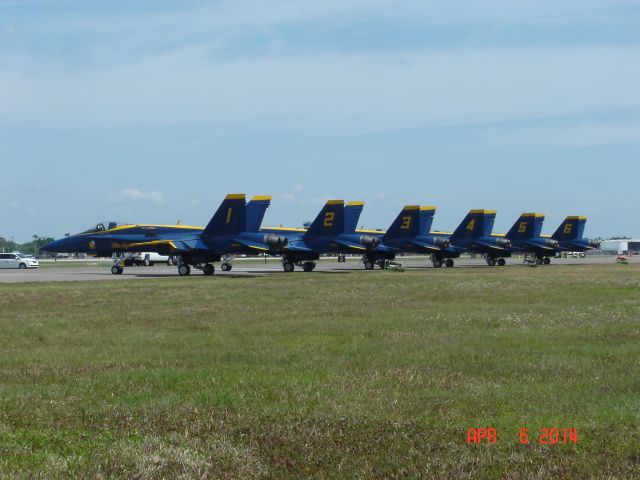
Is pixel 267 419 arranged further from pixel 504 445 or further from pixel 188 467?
pixel 504 445

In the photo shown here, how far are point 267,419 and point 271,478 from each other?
202 centimetres

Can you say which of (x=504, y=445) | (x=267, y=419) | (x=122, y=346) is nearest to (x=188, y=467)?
(x=267, y=419)

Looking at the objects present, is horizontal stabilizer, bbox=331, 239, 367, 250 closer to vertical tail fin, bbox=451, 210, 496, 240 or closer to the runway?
the runway

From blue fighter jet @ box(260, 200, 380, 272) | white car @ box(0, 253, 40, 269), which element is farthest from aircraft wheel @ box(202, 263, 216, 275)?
white car @ box(0, 253, 40, 269)

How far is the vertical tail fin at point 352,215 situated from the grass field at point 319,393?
42340 mm

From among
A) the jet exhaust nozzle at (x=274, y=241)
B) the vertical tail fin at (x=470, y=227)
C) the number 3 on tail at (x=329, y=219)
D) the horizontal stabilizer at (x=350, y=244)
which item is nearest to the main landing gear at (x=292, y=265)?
the horizontal stabilizer at (x=350, y=244)

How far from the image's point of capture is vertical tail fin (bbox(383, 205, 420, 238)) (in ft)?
211

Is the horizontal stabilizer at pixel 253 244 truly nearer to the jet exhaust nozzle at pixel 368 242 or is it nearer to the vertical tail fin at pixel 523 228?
the jet exhaust nozzle at pixel 368 242

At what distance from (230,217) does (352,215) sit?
17288 mm

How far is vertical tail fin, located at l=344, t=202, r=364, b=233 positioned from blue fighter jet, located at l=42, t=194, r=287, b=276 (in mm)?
10751

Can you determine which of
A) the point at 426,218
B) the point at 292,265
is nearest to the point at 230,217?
the point at 292,265

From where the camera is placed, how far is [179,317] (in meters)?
22.0

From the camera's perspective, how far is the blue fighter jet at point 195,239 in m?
49.5

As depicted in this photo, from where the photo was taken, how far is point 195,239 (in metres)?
51.1
